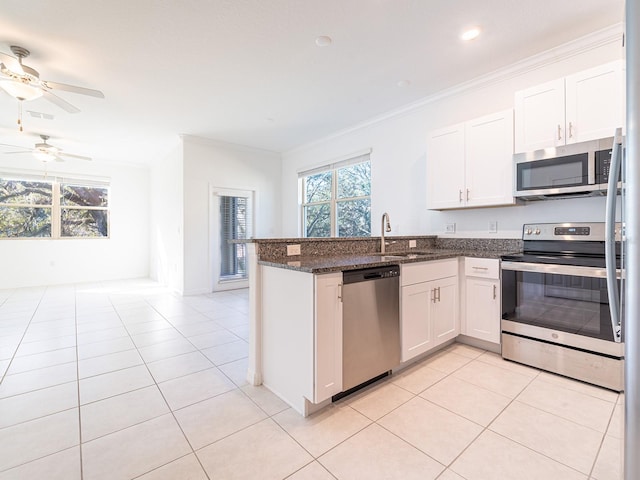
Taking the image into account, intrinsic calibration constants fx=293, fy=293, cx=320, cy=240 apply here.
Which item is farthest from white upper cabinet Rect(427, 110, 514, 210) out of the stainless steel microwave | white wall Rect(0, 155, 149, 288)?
white wall Rect(0, 155, 149, 288)

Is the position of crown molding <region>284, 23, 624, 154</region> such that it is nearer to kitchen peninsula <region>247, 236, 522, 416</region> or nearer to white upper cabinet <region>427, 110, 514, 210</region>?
white upper cabinet <region>427, 110, 514, 210</region>

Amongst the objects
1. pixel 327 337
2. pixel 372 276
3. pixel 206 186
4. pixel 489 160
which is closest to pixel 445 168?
pixel 489 160

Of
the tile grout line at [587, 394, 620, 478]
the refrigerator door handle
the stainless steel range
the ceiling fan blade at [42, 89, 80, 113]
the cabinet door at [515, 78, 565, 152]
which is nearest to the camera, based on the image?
the refrigerator door handle

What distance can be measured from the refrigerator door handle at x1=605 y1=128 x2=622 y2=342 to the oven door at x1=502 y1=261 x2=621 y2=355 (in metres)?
1.30

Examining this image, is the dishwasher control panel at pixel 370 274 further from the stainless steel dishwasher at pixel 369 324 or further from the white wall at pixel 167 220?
the white wall at pixel 167 220

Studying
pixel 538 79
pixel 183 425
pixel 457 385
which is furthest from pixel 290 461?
pixel 538 79

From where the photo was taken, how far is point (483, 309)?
8.79 ft

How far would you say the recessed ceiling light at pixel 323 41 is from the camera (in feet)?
8.55

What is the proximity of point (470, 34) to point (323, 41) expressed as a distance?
128cm

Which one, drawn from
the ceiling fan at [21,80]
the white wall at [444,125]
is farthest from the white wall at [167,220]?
the white wall at [444,125]

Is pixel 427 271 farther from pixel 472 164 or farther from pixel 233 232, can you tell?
pixel 233 232

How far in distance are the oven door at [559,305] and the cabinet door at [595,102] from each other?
109cm

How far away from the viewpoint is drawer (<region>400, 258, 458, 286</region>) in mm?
2255

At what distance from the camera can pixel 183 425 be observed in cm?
171
